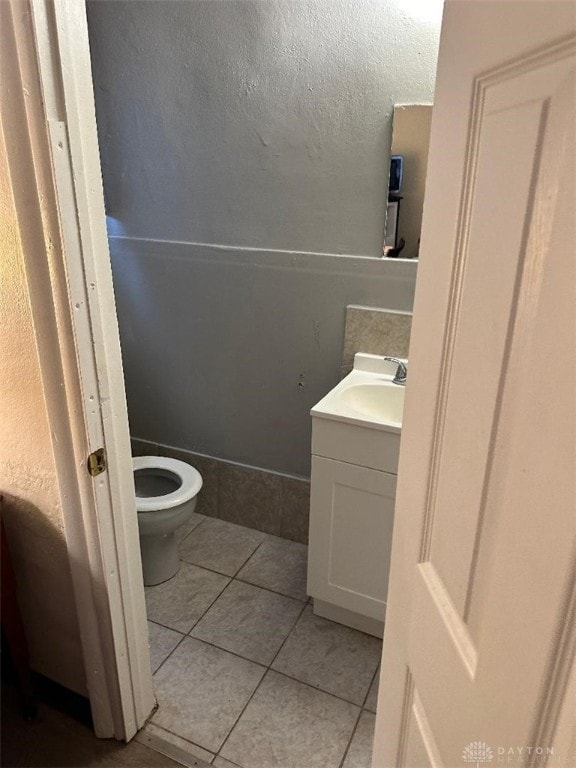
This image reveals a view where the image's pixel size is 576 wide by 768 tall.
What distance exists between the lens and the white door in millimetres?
391

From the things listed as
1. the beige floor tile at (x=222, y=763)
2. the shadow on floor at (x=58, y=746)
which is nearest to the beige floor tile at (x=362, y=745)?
the beige floor tile at (x=222, y=763)

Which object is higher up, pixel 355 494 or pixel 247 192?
pixel 247 192

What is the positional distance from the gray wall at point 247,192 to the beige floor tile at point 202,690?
80 cm

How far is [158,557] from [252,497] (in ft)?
1.62

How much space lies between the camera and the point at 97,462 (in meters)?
1.12

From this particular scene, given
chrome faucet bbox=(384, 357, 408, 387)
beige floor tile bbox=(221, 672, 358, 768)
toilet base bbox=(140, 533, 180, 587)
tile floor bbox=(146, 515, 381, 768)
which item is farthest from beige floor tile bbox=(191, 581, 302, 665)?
chrome faucet bbox=(384, 357, 408, 387)

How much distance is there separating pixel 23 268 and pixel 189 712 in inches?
51.9

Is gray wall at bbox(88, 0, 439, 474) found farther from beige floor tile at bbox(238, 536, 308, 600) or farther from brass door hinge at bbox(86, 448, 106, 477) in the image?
brass door hinge at bbox(86, 448, 106, 477)

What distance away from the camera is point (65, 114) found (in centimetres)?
89

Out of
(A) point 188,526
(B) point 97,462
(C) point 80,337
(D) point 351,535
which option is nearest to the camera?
(C) point 80,337

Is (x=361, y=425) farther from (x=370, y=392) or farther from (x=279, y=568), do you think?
(x=279, y=568)

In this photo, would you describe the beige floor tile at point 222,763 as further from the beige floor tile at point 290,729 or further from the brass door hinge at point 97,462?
the brass door hinge at point 97,462

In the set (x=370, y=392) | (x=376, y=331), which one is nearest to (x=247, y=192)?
(x=376, y=331)

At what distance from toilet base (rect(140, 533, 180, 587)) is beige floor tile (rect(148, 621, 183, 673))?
204 millimetres
